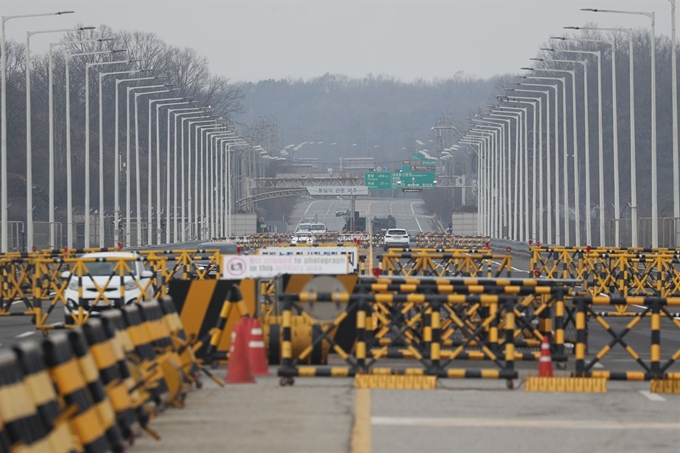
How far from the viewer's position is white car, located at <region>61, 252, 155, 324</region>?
25906mm

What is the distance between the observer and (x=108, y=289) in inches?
1045

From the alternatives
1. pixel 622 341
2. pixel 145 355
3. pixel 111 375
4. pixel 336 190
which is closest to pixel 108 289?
pixel 622 341

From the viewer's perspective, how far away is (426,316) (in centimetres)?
1756

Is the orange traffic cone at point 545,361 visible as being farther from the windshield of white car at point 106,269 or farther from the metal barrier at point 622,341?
the windshield of white car at point 106,269

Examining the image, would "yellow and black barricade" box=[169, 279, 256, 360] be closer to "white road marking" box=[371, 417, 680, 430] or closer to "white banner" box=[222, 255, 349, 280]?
"white banner" box=[222, 255, 349, 280]

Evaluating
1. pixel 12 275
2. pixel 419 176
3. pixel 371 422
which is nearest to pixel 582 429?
pixel 371 422

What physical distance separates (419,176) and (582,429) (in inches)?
4911

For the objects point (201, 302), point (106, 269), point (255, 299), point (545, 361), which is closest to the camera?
point (545, 361)

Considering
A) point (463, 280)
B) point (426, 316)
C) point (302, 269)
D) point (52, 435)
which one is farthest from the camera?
point (302, 269)

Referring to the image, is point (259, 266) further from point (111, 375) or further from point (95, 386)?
point (95, 386)

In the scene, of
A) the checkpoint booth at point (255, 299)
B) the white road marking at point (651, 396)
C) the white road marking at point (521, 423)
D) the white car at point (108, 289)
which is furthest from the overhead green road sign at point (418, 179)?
the white road marking at point (521, 423)

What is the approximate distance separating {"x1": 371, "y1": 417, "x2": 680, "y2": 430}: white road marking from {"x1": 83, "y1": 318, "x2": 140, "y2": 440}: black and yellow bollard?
2605 millimetres

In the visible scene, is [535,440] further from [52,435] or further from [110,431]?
[52,435]

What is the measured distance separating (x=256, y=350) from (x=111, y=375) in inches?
233
